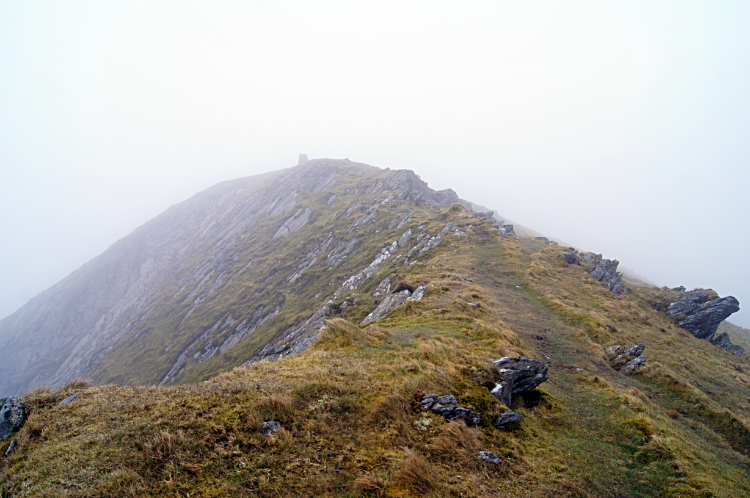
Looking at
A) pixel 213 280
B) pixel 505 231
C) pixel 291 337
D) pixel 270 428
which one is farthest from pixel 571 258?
pixel 213 280

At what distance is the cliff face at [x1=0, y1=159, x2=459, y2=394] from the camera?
55938mm

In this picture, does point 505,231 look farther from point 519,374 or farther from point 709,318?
point 519,374

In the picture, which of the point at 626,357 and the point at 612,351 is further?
the point at 612,351

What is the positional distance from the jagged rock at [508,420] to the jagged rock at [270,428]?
6.77 m

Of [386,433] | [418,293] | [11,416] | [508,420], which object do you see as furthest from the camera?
[418,293]

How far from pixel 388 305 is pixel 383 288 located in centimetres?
652

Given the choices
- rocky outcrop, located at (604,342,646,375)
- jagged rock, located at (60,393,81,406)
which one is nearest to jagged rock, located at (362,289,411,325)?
rocky outcrop, located at (604,342,646,375)

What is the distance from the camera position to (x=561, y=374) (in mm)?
16016

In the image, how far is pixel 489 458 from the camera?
7.74 metres

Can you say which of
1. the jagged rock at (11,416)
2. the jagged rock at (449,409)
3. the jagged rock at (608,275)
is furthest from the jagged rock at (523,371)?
the jagged rock at (608,275)

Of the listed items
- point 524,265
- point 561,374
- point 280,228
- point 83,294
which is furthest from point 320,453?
point 83,294

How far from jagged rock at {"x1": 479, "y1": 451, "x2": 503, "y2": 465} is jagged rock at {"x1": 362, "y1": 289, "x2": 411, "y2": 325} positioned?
19363 mm

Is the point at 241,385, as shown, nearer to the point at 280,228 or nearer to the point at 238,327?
the point at 238,327

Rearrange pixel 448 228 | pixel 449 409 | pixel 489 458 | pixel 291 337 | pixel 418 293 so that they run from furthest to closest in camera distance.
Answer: pixel 448 228
pixel 291 337
pixel 418 293
pixel 449 409
pixel 489 458
